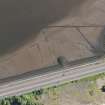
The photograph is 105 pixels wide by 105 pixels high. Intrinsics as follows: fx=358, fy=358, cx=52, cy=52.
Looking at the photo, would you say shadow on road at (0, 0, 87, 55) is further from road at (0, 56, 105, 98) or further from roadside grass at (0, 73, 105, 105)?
roadside grass at (0, 73, 105, 105)

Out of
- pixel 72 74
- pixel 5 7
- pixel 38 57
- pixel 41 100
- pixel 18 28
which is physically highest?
pixel 5 7

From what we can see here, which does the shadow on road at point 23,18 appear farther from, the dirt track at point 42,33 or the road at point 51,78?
the road at point 51,78

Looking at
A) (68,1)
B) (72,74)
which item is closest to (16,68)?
(72,74)

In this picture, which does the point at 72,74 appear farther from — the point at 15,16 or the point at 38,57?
the point at 15,16

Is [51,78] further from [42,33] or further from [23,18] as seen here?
[23,18]

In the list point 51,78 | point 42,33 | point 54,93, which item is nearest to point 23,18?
point 42,33
